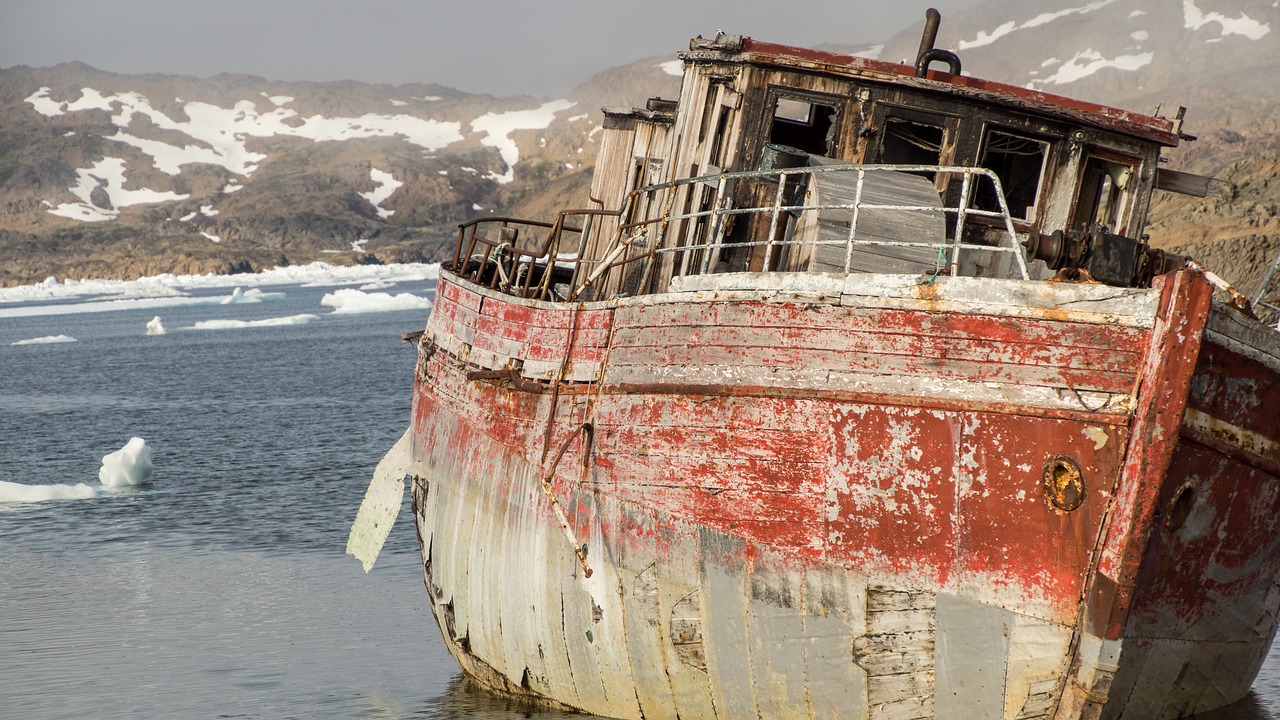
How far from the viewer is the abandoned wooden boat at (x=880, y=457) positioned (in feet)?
21.5

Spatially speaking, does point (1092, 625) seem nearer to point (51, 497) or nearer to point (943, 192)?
point (943, 192)

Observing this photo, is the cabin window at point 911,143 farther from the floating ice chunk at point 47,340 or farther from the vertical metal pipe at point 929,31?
the floating ice chunk at point 47,340

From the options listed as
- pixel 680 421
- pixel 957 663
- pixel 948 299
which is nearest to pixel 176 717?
pixel 680 421

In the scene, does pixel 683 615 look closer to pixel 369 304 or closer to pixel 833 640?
pixel 833 640

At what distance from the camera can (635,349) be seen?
325 inches

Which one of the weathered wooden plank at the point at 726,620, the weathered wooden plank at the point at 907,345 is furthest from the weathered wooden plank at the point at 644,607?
the weathered wooden plank at the point at 907,345

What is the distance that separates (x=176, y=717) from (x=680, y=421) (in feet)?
18.2

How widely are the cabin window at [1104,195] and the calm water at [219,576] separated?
3967 mm

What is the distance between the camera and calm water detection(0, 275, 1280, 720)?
11.0 m

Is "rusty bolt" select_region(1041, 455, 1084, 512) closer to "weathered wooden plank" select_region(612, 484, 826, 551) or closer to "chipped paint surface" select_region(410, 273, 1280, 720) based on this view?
"chipped paint surface" select_region(410, 273, 1280, 720)

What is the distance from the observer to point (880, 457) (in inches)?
276

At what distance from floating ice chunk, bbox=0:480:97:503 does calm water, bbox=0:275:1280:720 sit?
426mm

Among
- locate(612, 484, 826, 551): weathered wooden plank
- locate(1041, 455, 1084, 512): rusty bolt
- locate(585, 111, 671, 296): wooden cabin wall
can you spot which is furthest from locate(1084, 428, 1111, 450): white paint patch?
locate(585, 111, 671, 296): wooden cabin wall

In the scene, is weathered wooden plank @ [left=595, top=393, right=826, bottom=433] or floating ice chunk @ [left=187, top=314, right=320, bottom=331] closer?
weathered wooden plank @ [left=595, top=393, right=826, bottom=433]
